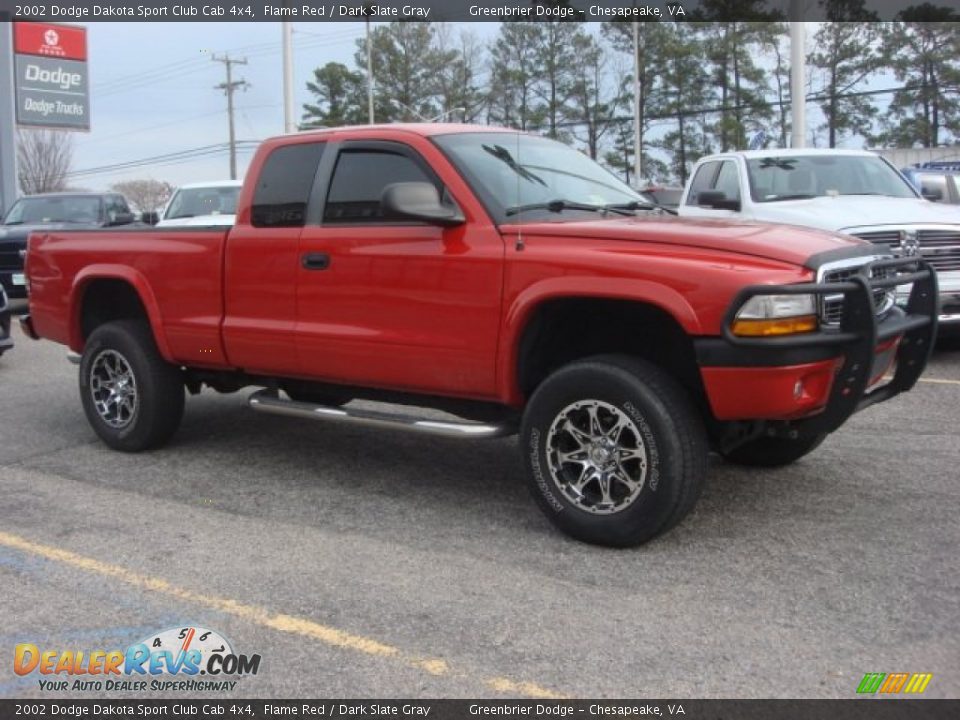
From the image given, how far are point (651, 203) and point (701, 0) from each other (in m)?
22.6

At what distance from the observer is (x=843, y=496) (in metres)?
5.27

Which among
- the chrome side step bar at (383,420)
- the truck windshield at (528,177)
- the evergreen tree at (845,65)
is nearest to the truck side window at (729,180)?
the truck windshield at (528,177)

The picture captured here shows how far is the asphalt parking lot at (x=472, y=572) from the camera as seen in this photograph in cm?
345

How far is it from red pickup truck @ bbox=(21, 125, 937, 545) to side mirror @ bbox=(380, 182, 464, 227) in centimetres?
1

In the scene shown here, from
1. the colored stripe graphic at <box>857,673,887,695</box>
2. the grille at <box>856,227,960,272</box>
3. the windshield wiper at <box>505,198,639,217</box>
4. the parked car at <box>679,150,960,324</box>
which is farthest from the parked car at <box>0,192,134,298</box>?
the colored stripe graphic at <box>857,673,887,695</box>

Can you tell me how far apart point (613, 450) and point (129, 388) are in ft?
11.5

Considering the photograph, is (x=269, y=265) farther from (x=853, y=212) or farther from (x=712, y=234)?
(x=853, y=212)

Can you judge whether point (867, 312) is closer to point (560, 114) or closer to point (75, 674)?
point (75, 674)

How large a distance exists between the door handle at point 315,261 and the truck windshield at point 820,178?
18.4 ft

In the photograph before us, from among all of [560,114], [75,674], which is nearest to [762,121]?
[560,114]

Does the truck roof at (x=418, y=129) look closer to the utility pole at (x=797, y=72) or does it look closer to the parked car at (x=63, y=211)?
the parked car at (x=63, y=211)

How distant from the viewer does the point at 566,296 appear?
4.50m

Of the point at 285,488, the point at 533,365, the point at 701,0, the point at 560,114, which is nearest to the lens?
the point at 533,365

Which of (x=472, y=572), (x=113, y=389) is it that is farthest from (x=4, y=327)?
(x=472, y=572)
